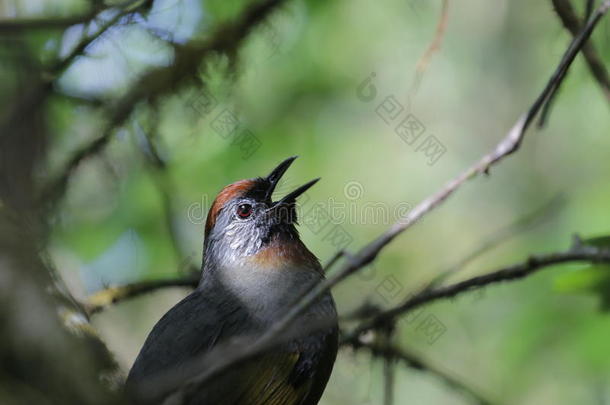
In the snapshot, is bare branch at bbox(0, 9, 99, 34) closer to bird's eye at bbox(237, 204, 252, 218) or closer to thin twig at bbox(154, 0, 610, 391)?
thin twig at bbox(154, 0, 610, 391)

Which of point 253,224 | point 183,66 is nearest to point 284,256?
point 253,224

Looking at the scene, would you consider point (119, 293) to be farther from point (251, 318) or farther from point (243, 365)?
point (243, 365)

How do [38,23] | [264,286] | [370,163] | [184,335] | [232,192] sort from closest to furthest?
1. [38,23]
2. [184,335]
3. [264,286]
4. [232,192]
5. [370,163]

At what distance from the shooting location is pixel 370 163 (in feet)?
31.7

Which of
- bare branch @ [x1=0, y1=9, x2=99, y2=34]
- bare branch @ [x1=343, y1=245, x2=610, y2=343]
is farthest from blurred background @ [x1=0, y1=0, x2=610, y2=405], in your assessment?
bare branch @ [x1=343, y1=245, x2=610, y2=343]

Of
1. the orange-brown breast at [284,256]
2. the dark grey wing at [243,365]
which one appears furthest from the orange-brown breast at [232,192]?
the dark grey wing at [243,365]

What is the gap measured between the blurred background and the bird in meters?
0.31

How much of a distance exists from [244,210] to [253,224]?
139mm

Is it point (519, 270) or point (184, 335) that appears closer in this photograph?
point (519, 270)

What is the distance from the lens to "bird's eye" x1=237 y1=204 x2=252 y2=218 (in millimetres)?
5145

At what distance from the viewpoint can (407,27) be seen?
934 cm

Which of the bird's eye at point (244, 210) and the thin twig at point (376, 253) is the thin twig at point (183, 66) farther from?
the thin twig at point (376, 253)

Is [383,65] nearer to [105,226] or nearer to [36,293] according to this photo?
[105,226]

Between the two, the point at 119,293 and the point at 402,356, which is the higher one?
the point at 119,293
